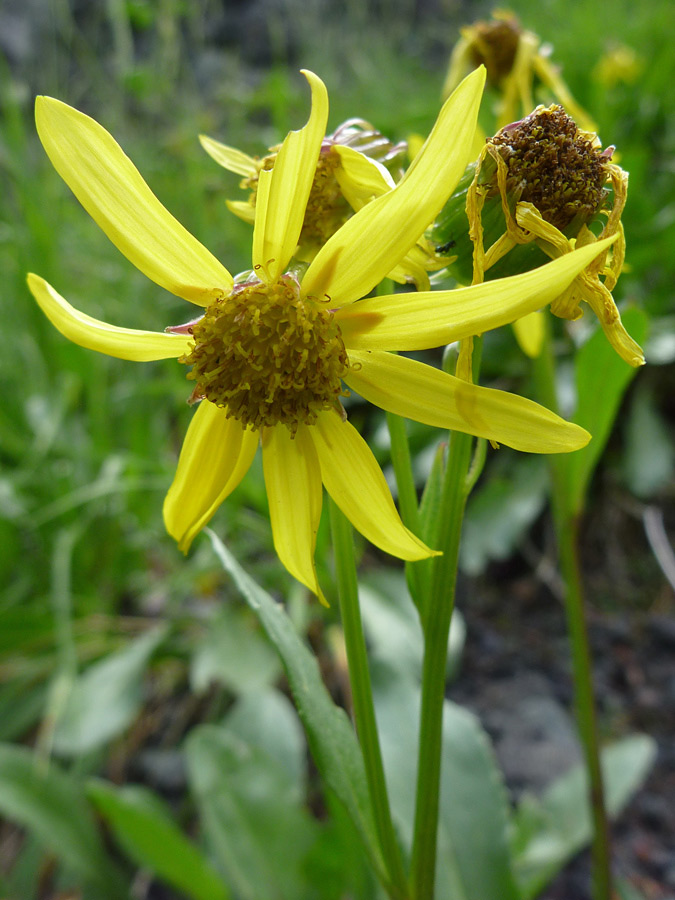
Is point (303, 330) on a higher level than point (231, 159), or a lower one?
lower

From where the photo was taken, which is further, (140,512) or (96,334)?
(140,512)

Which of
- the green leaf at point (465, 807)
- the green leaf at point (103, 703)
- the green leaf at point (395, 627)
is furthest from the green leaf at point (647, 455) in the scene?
the green leaf at point (103, 703)

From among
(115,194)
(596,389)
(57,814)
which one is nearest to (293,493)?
(115,194)

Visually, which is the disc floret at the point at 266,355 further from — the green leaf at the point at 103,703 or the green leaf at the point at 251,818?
the green leaf at the point at 103,703

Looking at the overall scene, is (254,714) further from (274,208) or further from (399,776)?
(274,208)

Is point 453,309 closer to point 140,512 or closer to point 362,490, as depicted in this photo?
point 362,490

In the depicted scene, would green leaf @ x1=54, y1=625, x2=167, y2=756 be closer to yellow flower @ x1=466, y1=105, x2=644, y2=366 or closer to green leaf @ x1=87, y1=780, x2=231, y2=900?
green leaf @ x1=87, y1=780, x2=231, y2=900
